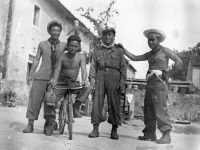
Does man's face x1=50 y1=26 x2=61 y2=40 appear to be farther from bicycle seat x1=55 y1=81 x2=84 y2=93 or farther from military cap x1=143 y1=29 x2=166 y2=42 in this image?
military cap x1=143 y1=29 x2=166 y2=42

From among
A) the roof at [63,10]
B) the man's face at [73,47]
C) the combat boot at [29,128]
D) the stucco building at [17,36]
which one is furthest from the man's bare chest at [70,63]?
the roof at [63,10]

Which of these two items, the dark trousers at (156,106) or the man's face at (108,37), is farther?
the man's face at (108,37)

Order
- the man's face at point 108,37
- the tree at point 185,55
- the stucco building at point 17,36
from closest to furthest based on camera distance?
the man's face at point 108,37 → the stucco building at point 17,36 → the tree at point 185,55

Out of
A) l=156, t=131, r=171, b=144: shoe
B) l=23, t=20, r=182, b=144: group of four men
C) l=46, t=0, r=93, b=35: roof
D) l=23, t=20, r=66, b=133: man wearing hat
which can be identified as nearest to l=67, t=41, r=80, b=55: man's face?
l=23, t=20, r=182, b=144: group of four men

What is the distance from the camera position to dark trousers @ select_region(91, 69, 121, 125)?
5.20 m

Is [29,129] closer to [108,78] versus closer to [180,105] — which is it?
[108,78]

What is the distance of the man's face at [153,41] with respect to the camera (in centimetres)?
523

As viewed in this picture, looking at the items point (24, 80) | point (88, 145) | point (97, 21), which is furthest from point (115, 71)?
point (24, 80)

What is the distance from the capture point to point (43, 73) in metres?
5.26

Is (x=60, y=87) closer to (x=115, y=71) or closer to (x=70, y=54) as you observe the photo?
(x=70, y=54)

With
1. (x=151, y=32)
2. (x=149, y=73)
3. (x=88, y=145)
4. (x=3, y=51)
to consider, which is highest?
(x=3, y=51)

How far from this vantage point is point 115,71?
5.26 metres

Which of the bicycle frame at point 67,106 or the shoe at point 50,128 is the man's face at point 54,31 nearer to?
the bicycle frame at point 67,106

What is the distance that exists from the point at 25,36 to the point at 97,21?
3.95 metres
